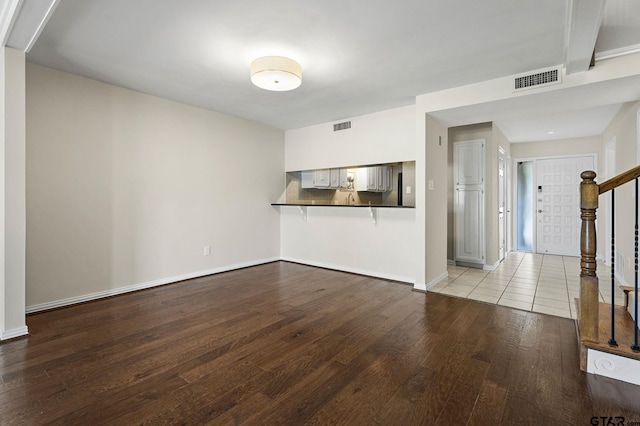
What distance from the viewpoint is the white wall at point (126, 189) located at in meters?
3.10

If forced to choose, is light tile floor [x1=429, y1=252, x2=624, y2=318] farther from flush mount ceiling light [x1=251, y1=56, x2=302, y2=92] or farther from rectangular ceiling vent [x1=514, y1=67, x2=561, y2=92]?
flush mount ceiling light [x1=251, y1=56, x2=302, y2=92]

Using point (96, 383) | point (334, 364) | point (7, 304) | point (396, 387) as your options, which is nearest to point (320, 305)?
point (334, 364)

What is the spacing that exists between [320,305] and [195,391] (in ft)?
5.43

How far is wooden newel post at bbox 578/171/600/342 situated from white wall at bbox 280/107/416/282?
6.48 ft

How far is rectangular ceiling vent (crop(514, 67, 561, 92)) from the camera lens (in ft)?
9.51

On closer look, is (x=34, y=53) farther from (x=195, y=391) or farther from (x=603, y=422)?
(x=603, y=422)

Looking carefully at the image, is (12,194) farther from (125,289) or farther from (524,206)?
(524,206)

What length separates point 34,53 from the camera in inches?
110

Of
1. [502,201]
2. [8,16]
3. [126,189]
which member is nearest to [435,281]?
[502,201]

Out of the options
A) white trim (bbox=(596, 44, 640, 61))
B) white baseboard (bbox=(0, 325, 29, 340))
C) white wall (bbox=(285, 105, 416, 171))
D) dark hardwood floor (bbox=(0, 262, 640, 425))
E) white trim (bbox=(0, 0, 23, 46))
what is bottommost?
dark hardwood floor (bbox=(0, 262, 640, 425))

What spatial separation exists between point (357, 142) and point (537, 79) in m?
2.34

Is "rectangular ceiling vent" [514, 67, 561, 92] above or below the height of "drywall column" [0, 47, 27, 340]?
above

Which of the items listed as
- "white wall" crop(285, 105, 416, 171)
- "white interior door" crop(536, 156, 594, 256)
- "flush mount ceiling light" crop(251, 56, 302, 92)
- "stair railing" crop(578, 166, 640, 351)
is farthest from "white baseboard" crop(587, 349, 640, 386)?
"white interior door" crop(536, 156, 594, 256)

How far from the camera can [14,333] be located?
247 cm
